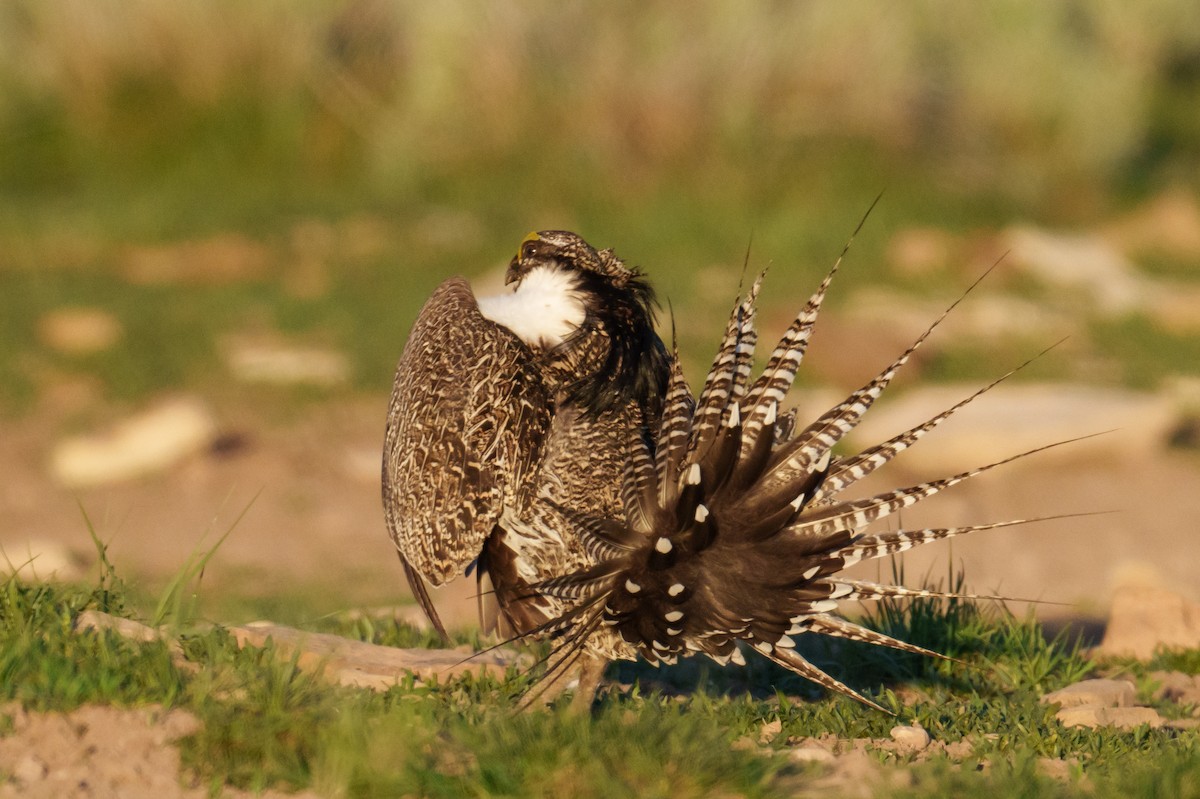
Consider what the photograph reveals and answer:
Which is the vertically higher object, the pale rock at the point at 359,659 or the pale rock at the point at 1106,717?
the pale rock at the point at 359,659

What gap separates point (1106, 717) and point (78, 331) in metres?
7.91

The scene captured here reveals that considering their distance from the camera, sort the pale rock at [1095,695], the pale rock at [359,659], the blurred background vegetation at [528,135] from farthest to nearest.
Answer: the blurred background vegetation at [528,135] < the pale rock at [1095,695] < the pale rock at [359,659]

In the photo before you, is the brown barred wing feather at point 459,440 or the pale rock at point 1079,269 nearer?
the brown barred wing feather at point 459,440

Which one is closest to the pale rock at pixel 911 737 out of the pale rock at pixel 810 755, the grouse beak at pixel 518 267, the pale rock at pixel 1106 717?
the pale rock at pixel 810 755

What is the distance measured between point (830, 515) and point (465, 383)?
112cm

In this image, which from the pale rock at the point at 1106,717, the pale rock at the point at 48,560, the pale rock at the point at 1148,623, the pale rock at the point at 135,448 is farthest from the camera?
the pale rock at the point at 135,448

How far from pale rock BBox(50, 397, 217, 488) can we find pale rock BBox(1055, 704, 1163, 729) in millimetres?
5737

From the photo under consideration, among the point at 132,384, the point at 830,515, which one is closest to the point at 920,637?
the point at 830,515

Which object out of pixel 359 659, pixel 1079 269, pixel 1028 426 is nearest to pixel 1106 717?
pixel 359 659

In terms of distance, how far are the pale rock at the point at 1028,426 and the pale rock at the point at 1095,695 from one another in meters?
3.93

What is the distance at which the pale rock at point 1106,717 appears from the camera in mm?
4487

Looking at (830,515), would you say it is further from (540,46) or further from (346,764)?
(540,46)

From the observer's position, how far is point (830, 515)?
12.9 feet

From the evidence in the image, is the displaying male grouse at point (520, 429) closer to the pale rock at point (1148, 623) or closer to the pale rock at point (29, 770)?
the pale rock at point (29, 770)
